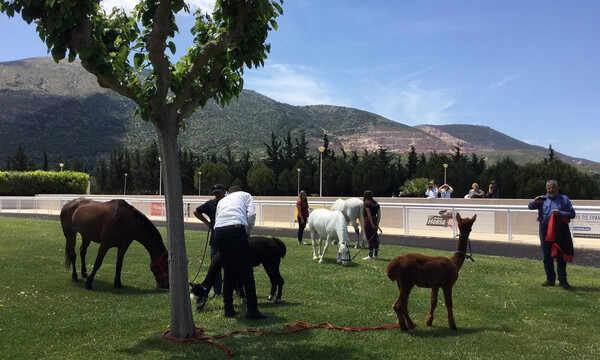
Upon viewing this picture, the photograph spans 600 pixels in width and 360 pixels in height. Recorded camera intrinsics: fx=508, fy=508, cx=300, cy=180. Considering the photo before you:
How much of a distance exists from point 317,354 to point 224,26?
4.35m

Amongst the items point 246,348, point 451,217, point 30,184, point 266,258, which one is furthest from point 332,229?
point 30,184

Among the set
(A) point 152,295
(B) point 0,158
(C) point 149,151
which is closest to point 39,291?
(A) point 152,295

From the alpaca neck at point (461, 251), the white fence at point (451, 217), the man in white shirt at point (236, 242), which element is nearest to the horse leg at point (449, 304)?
the alpaca neck at point (461, 251)

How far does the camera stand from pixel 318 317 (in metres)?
7.71

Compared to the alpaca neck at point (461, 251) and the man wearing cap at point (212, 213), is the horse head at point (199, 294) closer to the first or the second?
the man wearing cap at point (212, 213)

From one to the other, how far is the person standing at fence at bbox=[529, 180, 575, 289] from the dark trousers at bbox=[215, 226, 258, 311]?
20.7 feet

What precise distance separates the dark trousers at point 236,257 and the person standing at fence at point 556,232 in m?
6.30

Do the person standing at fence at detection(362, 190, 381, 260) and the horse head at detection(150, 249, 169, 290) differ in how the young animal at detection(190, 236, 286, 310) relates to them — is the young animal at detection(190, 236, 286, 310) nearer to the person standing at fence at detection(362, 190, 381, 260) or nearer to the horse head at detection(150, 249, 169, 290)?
the horse head at detection(150, 249, 169, 290)

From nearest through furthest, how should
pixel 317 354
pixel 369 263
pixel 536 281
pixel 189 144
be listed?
pixel 317 354 → pixel 536 281 → pixel 369 263 → pixel 189 144

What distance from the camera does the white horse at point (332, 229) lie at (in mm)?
12469

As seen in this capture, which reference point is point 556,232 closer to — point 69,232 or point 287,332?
point 287,332

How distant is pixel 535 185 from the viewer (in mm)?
51062

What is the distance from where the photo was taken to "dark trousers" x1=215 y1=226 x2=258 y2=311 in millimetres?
7398

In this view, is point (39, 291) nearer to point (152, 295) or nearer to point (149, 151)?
point (152, 295)
